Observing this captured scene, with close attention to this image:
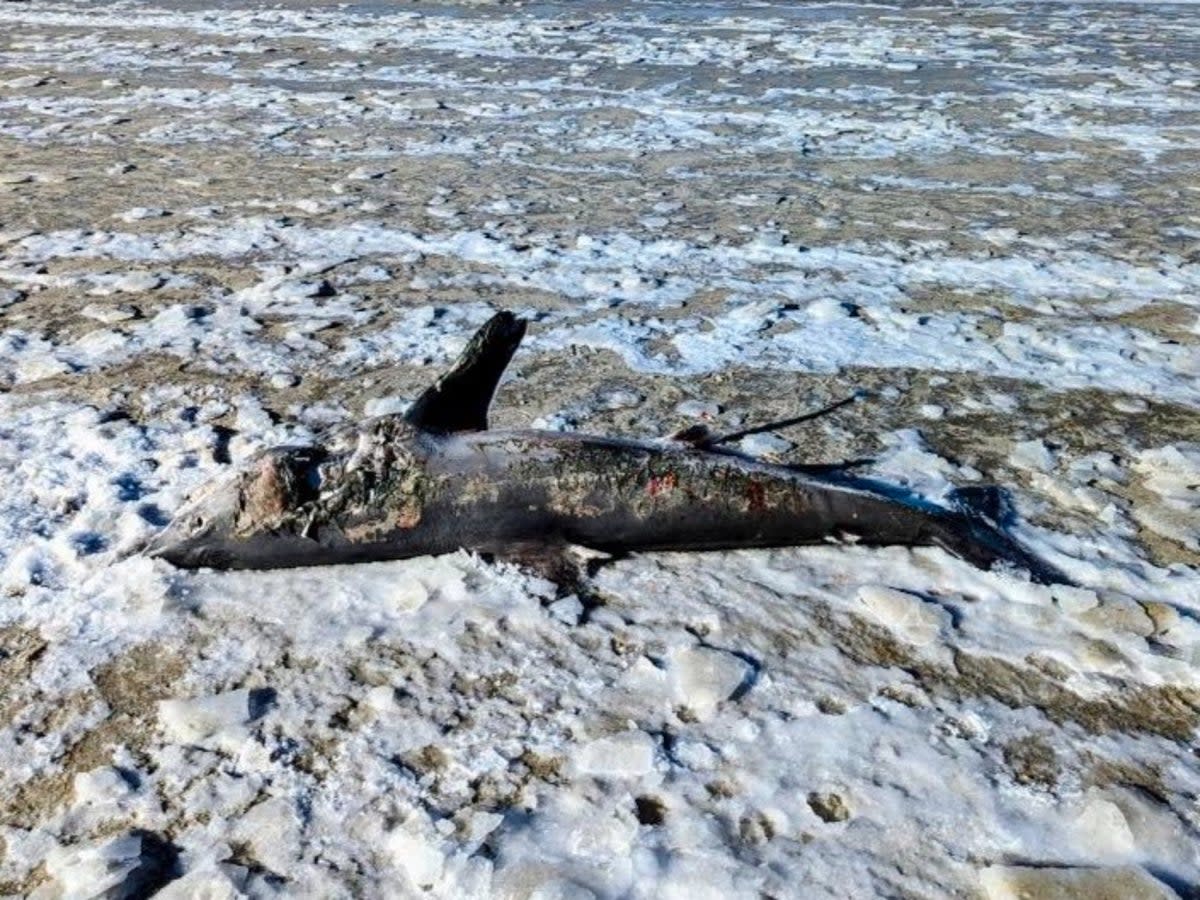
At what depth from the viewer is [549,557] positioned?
2.79 m

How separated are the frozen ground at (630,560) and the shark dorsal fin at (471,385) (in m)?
0.38

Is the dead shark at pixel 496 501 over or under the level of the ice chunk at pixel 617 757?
over

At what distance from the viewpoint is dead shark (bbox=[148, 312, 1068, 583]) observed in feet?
8.96

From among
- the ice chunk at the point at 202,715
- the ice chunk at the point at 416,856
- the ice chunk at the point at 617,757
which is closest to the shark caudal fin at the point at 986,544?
the ice chunk at the point at 617,757

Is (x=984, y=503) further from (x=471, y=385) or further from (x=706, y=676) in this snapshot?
(x=471, y=385)

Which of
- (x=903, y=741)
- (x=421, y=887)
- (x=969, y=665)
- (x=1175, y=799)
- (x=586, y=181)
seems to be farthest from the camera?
(x=586, y=181)

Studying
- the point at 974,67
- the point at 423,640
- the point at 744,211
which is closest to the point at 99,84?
the point at 744,211

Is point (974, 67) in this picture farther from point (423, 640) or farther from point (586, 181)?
point (423, 640)

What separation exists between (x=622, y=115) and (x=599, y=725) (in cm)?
620

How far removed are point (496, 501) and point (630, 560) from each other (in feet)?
1.25

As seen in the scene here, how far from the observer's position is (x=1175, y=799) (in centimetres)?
212

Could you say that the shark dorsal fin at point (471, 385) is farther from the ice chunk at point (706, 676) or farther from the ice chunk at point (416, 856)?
the ice chunk at point (416, 856)

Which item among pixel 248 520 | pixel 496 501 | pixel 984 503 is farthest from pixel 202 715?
pixel 984 503

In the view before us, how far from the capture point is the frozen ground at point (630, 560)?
206cm
